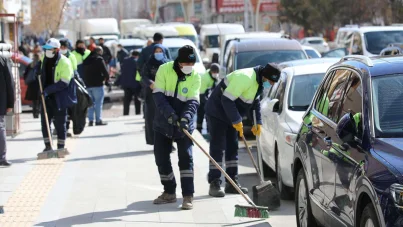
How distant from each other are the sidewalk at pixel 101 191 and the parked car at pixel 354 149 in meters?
1.38

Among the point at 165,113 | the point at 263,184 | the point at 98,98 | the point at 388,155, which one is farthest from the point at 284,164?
the point at 98,98

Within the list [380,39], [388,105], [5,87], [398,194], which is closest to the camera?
[398,194]

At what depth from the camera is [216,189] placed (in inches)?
440

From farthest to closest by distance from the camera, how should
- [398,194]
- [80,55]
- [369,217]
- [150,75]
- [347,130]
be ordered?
[80,55], [150,75], [347,130], [369,217], [398,194]

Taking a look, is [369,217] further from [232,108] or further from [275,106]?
[275,106]

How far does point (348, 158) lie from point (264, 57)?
39.0 ft

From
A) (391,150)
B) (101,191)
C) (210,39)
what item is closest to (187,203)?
(101,191)

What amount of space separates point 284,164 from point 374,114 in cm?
421

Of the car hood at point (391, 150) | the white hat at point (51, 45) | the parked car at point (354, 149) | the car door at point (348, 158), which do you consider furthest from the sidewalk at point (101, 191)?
the car hood at point (391, 150)

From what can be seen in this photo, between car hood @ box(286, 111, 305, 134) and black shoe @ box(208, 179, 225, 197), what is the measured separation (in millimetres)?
1031

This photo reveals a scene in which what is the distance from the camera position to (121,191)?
11680 mm

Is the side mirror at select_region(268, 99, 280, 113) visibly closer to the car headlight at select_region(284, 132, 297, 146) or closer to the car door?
the car headlight at select_region(284, 132, 297, 146)

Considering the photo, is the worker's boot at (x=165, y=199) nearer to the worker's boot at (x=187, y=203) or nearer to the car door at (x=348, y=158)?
the worker's boot at (x=187, y=203)

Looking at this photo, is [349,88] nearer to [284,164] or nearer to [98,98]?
[284,164]
